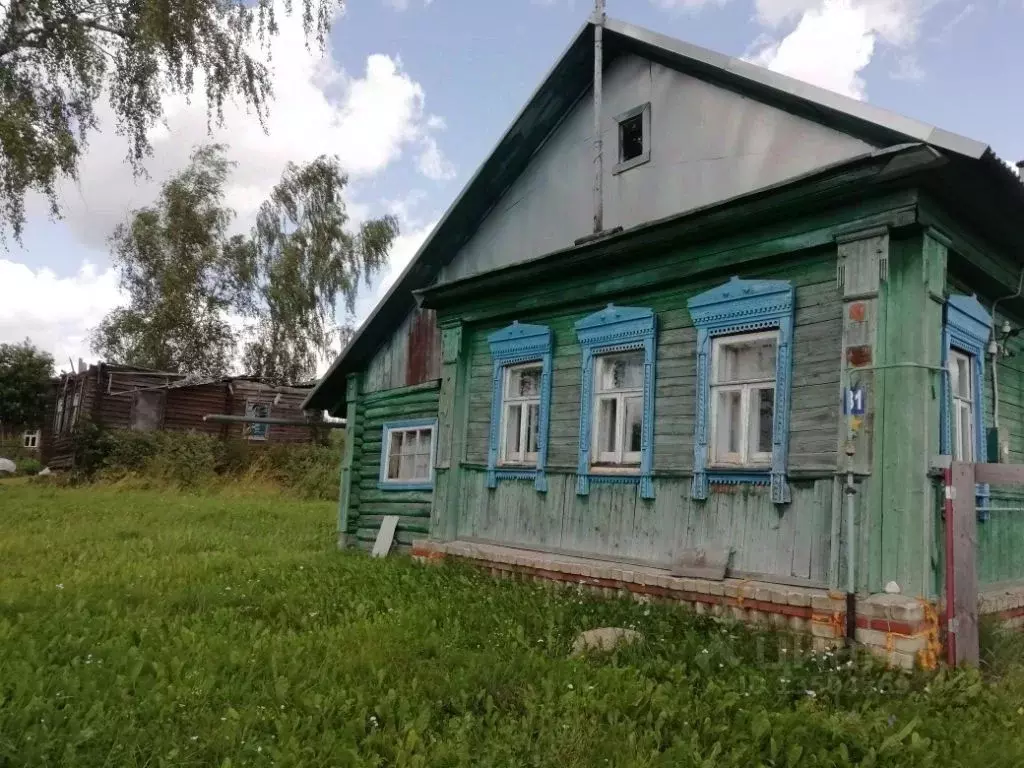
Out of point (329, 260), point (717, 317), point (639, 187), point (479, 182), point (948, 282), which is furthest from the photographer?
point (329, 260)

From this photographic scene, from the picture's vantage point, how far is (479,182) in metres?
9.48

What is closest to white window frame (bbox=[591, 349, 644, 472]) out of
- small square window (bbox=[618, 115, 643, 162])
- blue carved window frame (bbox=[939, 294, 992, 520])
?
small square window (bbox=[618, 115, 643, 162])

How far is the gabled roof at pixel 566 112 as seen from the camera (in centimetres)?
574

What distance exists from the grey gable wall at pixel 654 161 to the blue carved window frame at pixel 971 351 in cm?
155

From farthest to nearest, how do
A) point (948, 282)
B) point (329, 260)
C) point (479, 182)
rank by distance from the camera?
point (329, 260) < point (479, 182) < point (948, 282)

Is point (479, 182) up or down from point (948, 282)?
up

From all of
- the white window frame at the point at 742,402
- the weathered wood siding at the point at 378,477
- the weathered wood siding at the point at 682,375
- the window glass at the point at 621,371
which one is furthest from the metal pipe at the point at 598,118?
the weathered wood siding at the point at 378,477

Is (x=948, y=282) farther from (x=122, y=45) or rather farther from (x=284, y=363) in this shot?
(x=284, y=363)

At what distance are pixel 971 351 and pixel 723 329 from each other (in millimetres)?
2116

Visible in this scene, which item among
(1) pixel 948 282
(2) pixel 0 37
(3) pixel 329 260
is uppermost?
(3) pixel 329 260

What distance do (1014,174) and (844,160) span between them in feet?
3.87

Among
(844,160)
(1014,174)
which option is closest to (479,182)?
(844,160)

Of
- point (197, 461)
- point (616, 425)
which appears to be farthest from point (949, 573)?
point (197, 461)

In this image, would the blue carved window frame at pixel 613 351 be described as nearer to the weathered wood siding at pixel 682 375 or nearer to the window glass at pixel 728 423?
the weathered wood siding at pixel 682 375
